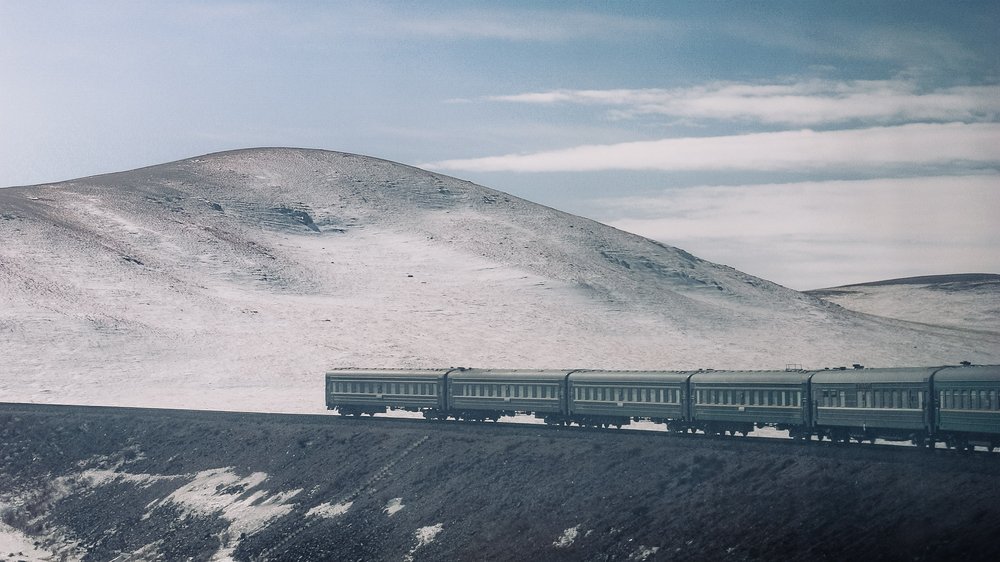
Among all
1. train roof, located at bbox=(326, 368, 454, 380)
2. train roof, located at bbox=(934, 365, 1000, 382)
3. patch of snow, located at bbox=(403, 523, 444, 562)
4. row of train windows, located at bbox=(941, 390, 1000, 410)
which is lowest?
patch of snow, located at bbox=(403, 523, 444, 562)

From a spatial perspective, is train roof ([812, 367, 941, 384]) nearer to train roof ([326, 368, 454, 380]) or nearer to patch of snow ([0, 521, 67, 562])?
train roof ([326, 368, 454, 380])

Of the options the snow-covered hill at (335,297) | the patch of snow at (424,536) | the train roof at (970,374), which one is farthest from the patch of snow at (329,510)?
the snow-covered hill at (335,297)

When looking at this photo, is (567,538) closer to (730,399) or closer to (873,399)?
(730,399)

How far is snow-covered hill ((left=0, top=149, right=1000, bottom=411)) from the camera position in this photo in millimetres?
84062

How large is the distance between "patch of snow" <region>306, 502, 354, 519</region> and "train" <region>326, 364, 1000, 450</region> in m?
9.44

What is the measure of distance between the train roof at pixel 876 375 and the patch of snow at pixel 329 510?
55.2ft

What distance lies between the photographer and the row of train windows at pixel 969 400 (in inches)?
1253

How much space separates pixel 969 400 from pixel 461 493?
1666cm

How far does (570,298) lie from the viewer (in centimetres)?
10581

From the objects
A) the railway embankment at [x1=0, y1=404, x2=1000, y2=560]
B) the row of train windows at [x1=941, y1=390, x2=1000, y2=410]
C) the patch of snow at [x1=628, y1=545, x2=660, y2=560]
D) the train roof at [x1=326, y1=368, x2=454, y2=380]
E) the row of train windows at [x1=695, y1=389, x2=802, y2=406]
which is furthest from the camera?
the train roof at [x1=326, y1=368, x2=454, y2=380]

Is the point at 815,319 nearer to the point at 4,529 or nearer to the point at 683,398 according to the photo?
the point at 683,398

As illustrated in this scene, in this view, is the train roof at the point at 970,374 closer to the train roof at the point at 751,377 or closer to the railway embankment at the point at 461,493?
the railway embankment at the point at 461,493

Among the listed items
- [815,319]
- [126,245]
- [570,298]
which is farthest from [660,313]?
[126,245]

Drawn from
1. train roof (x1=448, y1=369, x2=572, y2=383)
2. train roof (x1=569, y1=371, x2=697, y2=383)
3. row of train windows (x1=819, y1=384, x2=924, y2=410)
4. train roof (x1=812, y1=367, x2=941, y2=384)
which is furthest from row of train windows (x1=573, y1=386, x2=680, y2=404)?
row of train windows (x1=819, y1=384, x2=924, y2=410)
